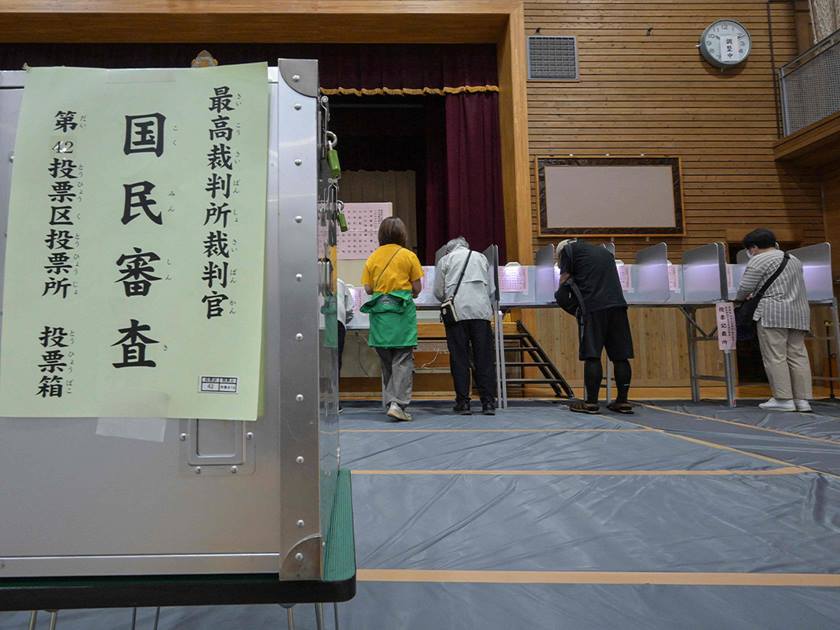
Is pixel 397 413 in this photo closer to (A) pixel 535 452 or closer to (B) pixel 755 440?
(A) pixel 535 452

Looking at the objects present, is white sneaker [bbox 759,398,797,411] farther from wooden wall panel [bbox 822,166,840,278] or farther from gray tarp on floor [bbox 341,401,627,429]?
wooden wall panel [bbox 822,166,840,278]

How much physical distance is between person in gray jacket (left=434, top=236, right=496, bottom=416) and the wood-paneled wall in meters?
3.00

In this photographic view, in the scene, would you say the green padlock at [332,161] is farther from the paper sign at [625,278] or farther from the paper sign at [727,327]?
the paper sign at [625,278]

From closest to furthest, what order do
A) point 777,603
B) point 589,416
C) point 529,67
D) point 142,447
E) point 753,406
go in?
point 142,447, point 777,603, point 589,416, point 753,406, point 529,67

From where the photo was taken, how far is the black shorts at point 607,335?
3693mm

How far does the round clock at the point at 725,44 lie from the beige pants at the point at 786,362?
4.19 m

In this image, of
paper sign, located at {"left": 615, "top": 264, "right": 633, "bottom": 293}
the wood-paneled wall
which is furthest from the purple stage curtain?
paper sign, located at {"left": 615, "top": 264, "right": 633, "bottom": 293}

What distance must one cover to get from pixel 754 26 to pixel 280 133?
26.7 ft

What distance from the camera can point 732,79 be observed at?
6.44 metres

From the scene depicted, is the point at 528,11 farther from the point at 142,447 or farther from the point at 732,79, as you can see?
the point at 142,447

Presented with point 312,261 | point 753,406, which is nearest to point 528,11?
point 753,406

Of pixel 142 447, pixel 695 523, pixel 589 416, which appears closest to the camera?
pixel 142 447

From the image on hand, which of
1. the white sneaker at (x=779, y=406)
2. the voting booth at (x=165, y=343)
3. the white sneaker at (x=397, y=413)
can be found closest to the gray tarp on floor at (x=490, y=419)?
the white sneaker at (x=397, y=413)

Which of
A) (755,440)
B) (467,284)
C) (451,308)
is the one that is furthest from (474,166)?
(755,440)
